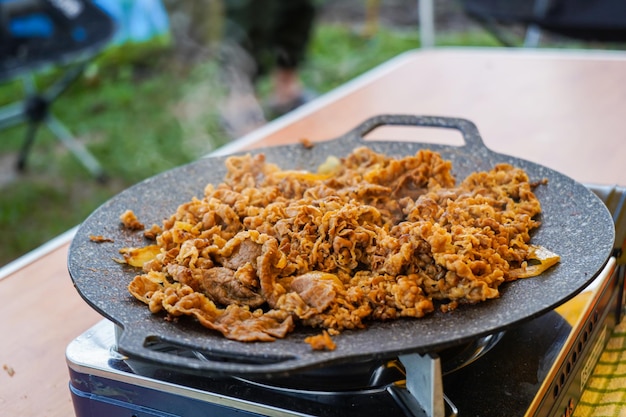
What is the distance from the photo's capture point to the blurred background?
146 inches

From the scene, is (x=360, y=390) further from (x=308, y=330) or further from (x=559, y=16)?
(x=559, y=16)

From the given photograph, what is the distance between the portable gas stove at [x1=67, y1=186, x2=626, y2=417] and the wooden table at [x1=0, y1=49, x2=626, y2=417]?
0.59 ft

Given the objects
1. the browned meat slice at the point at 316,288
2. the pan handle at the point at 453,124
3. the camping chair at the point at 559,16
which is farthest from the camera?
the camping chair at the point at 559,16

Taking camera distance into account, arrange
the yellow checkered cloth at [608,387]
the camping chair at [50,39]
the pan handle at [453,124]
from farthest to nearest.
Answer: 1. the camping chair at [50,39]
2. the pan handle at [453,124]
3. the yellow checkered cloth at [608,387]

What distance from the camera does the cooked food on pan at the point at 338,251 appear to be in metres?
0.93

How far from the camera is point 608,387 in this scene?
1214mm

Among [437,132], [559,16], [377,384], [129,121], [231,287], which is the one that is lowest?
[129,121]

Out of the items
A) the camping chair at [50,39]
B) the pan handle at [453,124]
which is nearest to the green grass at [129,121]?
the camping chair at [50,39]

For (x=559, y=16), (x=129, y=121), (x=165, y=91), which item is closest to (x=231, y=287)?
(x=559, y=16)

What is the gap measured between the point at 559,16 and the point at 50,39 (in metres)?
2.66

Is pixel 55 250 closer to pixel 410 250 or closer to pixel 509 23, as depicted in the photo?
pixel 410 250

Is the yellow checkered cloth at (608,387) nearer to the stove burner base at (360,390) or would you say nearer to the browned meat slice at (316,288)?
the stove burner base at (360,390)

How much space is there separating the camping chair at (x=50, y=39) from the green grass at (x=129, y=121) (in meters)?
0.21

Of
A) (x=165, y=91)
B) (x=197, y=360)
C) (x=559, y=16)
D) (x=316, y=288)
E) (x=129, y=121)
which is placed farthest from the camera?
(x=165, y=91)
